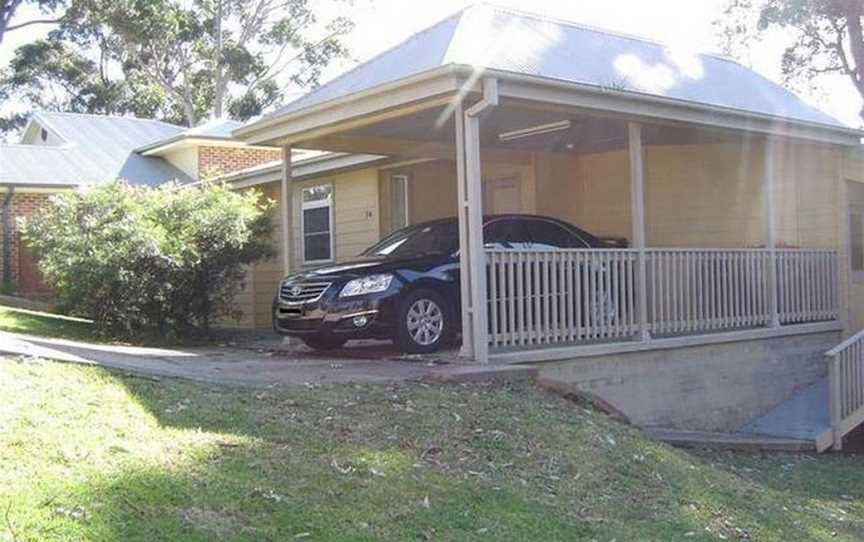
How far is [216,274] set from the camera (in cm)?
1331

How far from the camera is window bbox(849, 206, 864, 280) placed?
13820 millimetres

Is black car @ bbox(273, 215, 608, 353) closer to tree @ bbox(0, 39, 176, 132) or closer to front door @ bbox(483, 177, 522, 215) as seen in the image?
front door @ bbox(483, 177, 522, 215)

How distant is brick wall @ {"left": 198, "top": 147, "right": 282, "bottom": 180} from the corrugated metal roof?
12071mm

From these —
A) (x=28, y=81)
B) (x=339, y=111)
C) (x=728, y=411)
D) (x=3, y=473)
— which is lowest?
(x=728, y=411)

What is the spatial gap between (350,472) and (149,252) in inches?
295

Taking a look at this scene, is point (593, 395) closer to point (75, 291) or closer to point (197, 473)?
point (197, 473)

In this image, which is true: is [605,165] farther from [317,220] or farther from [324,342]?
[324,342]

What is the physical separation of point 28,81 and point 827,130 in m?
37.7

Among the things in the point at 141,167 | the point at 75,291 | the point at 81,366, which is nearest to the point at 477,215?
the point at 81,366

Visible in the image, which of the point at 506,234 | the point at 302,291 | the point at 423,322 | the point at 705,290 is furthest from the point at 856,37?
the point at 302,291

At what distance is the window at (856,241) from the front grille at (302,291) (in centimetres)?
823

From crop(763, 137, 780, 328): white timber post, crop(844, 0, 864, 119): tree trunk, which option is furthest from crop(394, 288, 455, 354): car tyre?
crop(844, 0, 864, 119): tree trunk

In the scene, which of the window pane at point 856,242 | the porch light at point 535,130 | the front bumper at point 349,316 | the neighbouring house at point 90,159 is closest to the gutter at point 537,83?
the window pane at point 856,242

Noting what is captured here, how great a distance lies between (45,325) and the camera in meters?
13.6
